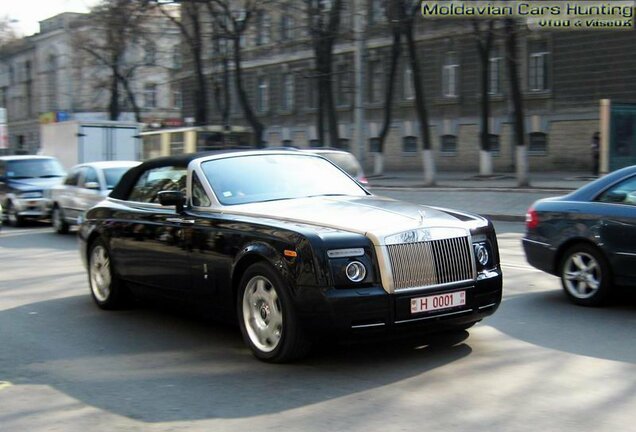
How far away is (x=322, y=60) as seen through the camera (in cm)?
3278

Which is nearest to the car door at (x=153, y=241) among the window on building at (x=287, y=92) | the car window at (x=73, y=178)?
the car window at (x=73, y=178)

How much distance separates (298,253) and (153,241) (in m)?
2.13

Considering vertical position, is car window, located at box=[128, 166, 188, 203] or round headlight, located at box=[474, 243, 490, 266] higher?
car window, located at box=[128, 166, 188, 203]

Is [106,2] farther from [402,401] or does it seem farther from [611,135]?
[402,401]

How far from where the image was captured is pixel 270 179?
6996mm

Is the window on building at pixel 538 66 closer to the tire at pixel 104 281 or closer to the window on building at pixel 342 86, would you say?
the window on building at pixel 342 86

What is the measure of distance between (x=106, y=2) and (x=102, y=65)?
11946mm

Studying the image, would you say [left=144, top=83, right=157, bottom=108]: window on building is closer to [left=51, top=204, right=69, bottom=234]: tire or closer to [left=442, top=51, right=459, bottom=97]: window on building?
[left=442, top=51, right=459, bottom=97]: window on building

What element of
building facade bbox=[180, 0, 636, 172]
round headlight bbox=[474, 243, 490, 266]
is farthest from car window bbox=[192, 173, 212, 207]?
building facade bbox=[180, 0, 636, 172]

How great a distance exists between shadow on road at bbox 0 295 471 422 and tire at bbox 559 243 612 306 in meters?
1.98

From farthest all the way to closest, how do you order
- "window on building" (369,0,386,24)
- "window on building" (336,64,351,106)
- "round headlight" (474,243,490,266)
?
"window on building" (336,64,351,106)
"window on building" (369,0,386,24)
"round headlight" (474,243,490,266)

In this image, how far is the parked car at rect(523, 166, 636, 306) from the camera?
7805mm

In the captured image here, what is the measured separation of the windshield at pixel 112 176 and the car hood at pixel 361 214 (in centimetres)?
989

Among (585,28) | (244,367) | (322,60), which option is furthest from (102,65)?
(244,367)
